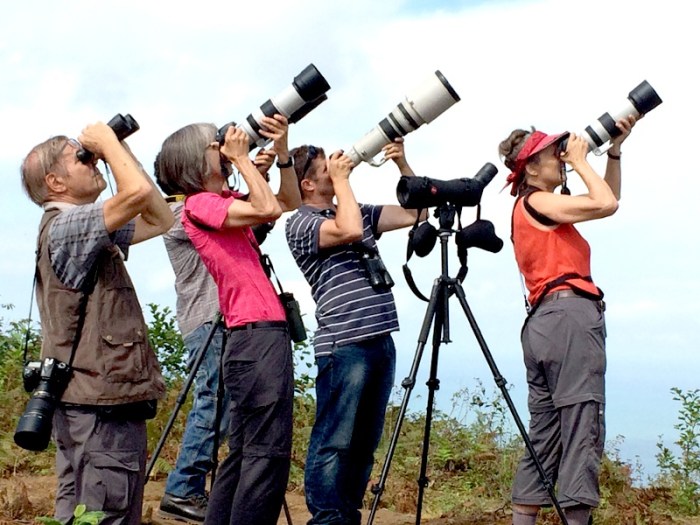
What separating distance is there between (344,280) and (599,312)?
1065 millimetres

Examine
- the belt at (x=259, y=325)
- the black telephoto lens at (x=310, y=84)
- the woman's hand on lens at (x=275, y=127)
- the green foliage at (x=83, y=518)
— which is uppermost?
the black telephoto lens at (x=310, y=84)

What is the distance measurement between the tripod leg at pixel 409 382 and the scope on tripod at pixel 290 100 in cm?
93

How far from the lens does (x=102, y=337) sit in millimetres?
3389

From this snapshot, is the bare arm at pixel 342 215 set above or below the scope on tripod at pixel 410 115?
below

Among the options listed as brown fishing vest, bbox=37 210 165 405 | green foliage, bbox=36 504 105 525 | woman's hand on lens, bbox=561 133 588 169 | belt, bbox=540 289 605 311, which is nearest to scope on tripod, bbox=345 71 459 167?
woman's hand on lens, bbox=561 133 588 169

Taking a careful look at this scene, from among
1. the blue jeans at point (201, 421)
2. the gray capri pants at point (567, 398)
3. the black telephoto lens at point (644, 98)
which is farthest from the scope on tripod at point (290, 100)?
the black telephoto lens at point (644, 98)

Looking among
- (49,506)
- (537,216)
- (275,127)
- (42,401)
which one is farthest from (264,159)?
(49,506)

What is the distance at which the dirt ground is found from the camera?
204 inches

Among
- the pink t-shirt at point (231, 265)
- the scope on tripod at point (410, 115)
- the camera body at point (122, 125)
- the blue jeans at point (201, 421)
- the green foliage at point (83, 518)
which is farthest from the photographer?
the blue jeans at point (201, 421)

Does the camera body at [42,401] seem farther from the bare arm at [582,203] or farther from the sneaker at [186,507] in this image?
the bare arm at [582,203]

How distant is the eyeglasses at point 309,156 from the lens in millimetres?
4703

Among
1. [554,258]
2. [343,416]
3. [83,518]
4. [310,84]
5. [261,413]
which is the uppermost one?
[310,84]

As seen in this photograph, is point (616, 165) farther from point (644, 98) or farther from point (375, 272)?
point (375, 272)

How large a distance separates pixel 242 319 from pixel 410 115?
4.37 ft
